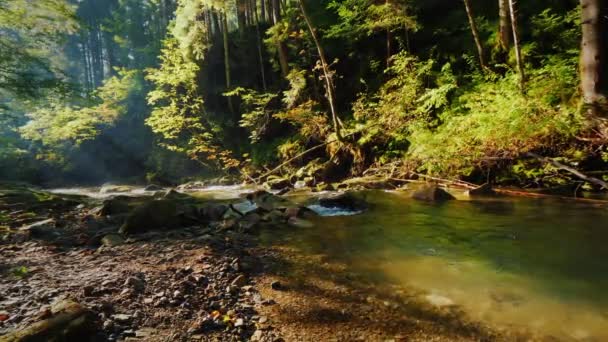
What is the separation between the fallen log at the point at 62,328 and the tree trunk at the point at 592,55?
8.95 meters

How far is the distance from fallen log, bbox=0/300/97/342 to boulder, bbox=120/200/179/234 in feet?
12.4

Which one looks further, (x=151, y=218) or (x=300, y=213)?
(x=300, y=213)

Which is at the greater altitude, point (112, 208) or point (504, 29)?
point (504, 29)

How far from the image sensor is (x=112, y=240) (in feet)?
18.4

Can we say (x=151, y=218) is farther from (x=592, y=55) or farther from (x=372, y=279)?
(x=592, y=55)

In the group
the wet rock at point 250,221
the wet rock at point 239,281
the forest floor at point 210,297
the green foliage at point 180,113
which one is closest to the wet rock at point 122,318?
the forest floor at point 210,297

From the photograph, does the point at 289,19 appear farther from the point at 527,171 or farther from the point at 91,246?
the point at 91,246

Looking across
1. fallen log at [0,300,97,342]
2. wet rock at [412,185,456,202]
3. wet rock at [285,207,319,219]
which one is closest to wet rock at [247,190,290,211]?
wet rock at [285,207,319,219]

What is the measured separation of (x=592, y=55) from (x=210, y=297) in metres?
8.59

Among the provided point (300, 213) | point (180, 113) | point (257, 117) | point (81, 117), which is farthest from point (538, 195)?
point (81, 117)

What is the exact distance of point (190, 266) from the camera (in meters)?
4.25

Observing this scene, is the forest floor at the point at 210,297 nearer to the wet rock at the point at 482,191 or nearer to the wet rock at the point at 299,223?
the wet rock at the point at 299,223

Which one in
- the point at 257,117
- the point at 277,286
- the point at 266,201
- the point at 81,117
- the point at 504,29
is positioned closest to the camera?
the point at 277,286

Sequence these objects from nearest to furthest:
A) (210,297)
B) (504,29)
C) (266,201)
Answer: (210,297)
(266,201)
(504,29)
